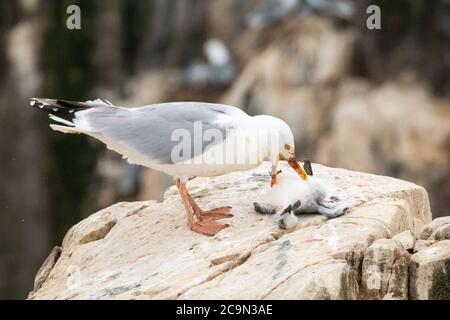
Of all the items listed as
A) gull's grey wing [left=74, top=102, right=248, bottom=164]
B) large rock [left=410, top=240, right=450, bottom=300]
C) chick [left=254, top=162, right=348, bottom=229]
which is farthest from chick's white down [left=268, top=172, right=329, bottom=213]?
large rock [left=410, top=240, right=450, bottom=300]

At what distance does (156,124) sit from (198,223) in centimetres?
50

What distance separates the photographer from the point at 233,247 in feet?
13.5

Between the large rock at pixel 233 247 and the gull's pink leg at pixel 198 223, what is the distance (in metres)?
0.03

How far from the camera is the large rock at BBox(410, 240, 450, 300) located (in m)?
3.77

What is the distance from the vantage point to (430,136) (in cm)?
1063

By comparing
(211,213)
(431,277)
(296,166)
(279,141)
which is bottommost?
(431,277)

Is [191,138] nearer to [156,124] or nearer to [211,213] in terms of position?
[156,124]

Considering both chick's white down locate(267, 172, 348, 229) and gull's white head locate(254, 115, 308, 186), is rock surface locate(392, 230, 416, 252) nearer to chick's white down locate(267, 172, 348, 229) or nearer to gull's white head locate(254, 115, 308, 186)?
chick's white down locate(267, 172, 348, 229)

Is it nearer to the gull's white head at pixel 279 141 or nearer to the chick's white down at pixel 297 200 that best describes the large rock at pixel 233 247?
the chick's white down at pixel 297 200

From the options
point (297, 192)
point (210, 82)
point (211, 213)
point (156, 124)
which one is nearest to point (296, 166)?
point (297, 192)

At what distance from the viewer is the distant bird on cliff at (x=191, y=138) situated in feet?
14.0

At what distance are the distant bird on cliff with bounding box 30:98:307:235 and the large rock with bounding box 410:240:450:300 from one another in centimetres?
82
